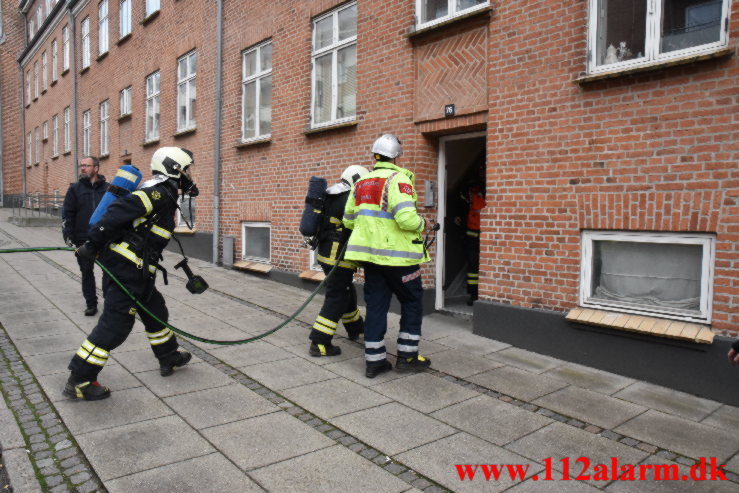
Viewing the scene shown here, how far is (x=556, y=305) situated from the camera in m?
5.80

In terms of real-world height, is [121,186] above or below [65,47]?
below

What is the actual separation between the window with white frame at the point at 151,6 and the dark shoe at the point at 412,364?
12726 millimetres

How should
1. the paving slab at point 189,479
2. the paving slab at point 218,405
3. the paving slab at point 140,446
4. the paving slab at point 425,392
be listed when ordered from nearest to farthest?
the paving slab at point 189,479
the paving slab at point 140,446
the paving slab at point 218,405
the paving slab at point 425,392

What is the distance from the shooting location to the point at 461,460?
3.48m

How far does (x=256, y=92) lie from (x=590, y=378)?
8.03 meters

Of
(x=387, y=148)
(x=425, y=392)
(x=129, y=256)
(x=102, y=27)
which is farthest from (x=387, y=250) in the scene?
(x=102, y=27)

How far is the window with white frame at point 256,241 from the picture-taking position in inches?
416

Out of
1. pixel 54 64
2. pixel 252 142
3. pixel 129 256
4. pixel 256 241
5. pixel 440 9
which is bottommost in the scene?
pixel 256 241

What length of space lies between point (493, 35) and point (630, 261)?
9.38ft

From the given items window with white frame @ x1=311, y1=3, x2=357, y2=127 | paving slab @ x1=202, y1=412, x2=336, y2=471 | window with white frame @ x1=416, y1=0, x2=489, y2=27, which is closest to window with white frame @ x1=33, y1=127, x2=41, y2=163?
window with white frame @ x1=311, y1=3, x2=357, y2=127

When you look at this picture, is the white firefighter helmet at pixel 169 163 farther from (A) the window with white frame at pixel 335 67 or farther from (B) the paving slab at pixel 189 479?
(A) the window with white frame at pixel 335 67

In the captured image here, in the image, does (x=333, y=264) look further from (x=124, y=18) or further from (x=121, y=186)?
(x=124, y=18)

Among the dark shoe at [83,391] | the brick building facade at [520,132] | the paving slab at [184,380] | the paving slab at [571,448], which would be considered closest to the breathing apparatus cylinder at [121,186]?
the dark shoe at [83,391]

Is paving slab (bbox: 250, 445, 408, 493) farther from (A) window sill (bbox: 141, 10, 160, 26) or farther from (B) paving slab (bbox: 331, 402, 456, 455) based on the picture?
(A) window sill (bbox: 141, 10, 160, 26)
